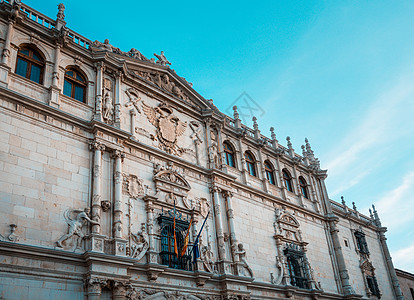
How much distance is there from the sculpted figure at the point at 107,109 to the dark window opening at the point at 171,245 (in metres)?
4.86

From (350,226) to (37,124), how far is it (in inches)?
987

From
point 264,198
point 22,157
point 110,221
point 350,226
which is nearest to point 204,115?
point 264,198

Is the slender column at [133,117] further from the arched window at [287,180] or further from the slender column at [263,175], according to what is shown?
the arched window at [287,180]

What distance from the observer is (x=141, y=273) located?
15086 mm

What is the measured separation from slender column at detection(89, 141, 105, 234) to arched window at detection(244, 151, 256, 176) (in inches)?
434

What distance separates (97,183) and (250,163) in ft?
39.8

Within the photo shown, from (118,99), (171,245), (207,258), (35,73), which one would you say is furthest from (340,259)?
(35,73)

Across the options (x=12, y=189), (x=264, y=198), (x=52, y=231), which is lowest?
(x=52, y=231)

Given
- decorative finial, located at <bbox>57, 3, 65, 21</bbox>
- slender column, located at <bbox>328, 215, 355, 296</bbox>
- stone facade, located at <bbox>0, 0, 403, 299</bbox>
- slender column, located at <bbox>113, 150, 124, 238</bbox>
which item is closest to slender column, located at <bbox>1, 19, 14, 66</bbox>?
stone facade, located at <bbox>0, 0, 403, 299</bbox>

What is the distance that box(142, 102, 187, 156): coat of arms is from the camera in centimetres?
1959

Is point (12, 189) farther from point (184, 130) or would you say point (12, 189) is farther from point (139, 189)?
point (184, 130)

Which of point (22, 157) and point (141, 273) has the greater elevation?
point (22, 157)

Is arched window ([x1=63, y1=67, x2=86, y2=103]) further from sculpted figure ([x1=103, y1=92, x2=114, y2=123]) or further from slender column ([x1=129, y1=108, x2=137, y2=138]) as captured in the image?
slender column ([x1=129, y1=108, x2=137, y2=138])

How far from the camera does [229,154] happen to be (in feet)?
78.7
